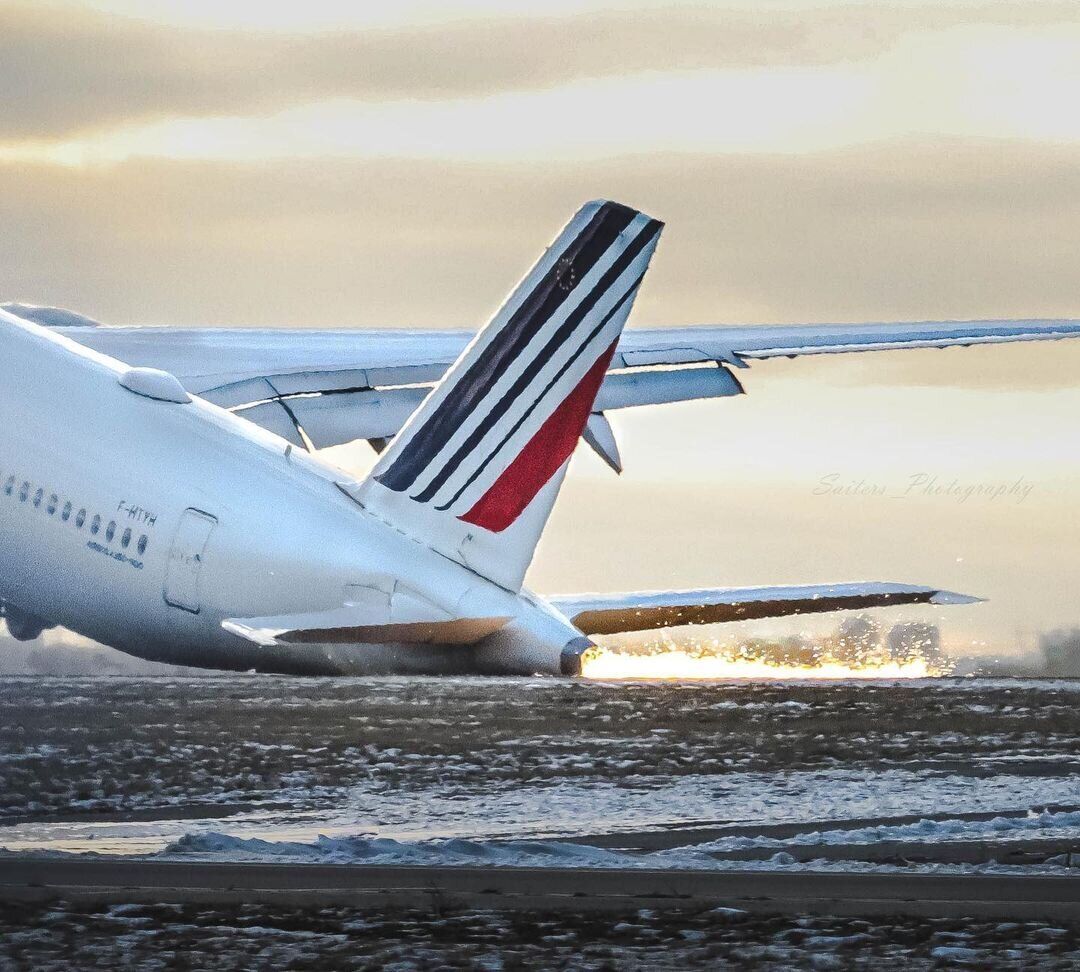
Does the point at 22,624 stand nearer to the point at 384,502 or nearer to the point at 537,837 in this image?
the point at 384,502

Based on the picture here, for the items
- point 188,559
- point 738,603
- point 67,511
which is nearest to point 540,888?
point 738,603

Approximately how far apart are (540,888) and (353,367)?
2659cm

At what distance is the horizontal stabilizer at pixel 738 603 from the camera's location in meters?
33.2

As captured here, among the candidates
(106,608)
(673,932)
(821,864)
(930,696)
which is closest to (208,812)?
(821,864)

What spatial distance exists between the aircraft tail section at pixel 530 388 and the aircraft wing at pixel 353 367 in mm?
7173

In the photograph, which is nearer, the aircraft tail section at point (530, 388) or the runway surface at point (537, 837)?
the runway surface at point (537, 837)

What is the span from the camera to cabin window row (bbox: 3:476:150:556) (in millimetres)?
35156

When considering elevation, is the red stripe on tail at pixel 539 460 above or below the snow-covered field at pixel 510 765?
above

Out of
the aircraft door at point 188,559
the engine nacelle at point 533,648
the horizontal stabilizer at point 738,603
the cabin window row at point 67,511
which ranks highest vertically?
the cabin window row at point 67,511

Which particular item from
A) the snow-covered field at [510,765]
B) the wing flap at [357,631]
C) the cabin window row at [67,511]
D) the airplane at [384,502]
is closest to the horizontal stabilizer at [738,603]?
the airplane at [384,502]

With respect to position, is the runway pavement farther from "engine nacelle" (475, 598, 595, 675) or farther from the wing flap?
"engine nacelle" (475, 598, 595, 675)

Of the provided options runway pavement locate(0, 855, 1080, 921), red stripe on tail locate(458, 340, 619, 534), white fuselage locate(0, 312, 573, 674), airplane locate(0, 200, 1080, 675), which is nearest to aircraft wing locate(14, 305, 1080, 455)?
airplane locate(0, 200, 1080, 675)

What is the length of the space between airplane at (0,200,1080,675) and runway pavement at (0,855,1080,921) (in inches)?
430

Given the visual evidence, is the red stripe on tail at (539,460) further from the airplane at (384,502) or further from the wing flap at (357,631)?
the wing flap at (357,631)
